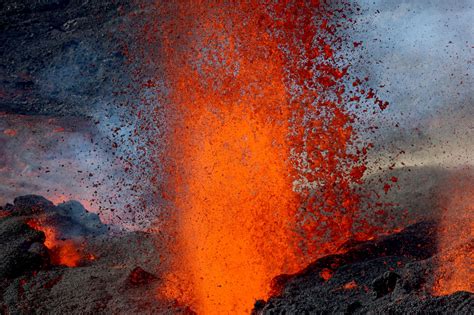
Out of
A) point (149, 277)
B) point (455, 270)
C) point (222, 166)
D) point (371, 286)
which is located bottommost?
point (149, 277)

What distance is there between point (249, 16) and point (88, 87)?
488 centimetres

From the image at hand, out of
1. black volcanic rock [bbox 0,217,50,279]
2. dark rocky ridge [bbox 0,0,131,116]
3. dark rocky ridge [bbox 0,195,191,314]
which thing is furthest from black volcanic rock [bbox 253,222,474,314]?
dark rocky ridge [bbox 0,0,131,116]

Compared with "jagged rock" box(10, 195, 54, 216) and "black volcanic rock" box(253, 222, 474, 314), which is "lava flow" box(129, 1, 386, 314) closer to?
"black volcanic rock" box(253, 222, 474, 314)

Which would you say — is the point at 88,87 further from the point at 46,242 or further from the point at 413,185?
the point at 413,185

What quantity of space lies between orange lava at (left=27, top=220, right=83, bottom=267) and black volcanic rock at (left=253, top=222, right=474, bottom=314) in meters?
2.97

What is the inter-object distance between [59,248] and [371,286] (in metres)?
4.32

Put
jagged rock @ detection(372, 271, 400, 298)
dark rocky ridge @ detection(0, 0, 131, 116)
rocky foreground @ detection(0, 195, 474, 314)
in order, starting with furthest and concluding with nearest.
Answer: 1. dark rocky ridge @ detection(0, 0, 131, 116)
2. jagged rock @ detection(372, 271, 400, 298)
3. rocky foreground @ detection(0, 195, 474, 314)

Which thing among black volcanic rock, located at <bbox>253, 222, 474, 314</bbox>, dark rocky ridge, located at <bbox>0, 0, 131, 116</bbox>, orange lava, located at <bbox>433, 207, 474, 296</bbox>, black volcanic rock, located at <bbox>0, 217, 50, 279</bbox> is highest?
dark rocky ridge, located at <bbox>0, 0, 131, 116</bbox>

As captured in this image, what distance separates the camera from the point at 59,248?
668 centimetres

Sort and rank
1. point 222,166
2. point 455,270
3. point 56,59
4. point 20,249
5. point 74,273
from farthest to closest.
Answer: point 56,59 → point 222,166 → point 20,249 → point 74,273 → point 455,270

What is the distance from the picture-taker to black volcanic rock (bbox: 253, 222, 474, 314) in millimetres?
3684

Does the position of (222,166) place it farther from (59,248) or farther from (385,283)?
(385,283)

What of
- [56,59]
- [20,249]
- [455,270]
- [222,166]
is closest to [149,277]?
[20,249]

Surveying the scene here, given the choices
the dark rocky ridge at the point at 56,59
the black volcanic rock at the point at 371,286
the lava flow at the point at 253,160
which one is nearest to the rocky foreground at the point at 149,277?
the black volcanic rock at the point at 371,286
